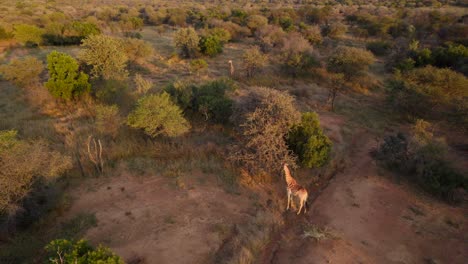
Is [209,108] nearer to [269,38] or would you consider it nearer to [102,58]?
[102,58]

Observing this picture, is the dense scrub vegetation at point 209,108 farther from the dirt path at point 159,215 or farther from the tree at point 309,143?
the dirt path at point 159,215

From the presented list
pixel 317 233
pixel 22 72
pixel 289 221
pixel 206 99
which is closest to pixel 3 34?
pixel 22 72

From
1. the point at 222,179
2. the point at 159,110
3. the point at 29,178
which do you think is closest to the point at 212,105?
the point at 159,110

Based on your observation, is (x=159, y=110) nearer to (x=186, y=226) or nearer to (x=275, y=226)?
(x=186, y=226)

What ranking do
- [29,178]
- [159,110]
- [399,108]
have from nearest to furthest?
[29,178] → [159,110] → [399,108]

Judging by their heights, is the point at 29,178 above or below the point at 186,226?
above

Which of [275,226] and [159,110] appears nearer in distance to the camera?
[275,226]
